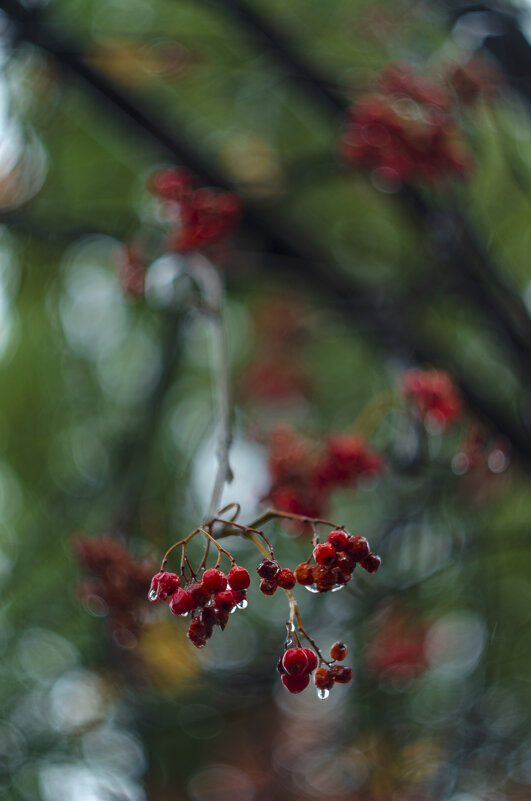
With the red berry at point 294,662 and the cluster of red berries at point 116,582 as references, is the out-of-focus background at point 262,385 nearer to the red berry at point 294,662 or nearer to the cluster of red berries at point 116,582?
the cluster of red berries at point 116,582

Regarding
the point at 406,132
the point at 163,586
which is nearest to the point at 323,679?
the point at 163,586

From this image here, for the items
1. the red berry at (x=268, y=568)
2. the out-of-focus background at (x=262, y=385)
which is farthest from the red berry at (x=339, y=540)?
the out-of-focus background at (x=262, y=385)

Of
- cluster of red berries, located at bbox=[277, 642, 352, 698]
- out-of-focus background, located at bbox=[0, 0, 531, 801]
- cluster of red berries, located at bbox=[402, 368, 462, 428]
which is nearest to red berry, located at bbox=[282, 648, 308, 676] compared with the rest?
cluster of red berries, located at bbox=[277, 642, 352, 698]

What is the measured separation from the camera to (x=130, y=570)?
206 centimetres

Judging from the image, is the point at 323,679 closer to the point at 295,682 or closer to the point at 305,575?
the point at 295,682

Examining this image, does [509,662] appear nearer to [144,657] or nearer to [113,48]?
[144,657]

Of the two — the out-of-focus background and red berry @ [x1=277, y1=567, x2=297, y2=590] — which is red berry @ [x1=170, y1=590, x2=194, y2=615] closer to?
red berry @ [x1=277, y1=567, x2=297, y2=590]

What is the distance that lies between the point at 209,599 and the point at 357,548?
10.1 inches

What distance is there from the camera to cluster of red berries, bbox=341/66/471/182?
2.76 metres

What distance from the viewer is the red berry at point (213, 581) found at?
1.21 metres

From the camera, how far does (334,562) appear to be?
1.23 metres

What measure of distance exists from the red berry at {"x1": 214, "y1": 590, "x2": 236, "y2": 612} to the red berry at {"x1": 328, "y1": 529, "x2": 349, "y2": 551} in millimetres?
183

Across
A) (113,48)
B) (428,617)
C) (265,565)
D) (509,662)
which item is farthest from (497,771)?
(113,48)

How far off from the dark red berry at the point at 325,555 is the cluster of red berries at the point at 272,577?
5 cm
